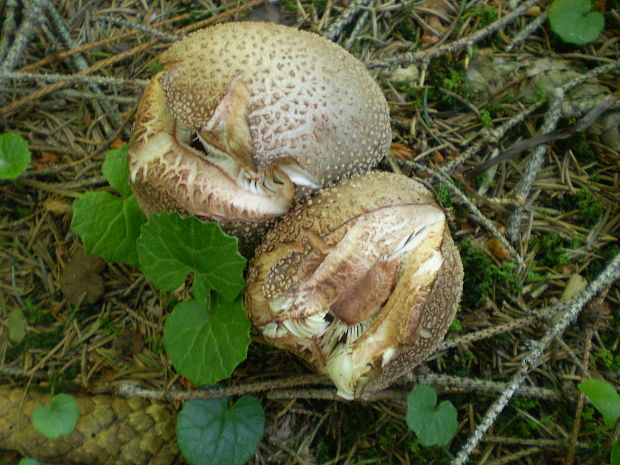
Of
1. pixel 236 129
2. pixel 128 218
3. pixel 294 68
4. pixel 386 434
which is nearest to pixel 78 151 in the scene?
pixel 128 218

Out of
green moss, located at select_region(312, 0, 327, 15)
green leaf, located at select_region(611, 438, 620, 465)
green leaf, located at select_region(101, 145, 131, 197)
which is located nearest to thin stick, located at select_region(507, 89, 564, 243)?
green leaf, located at select_region(611, 438, 620, 465)

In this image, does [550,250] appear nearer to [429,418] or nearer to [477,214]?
[477,214]

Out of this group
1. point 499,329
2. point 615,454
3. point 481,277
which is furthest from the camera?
point 481,277

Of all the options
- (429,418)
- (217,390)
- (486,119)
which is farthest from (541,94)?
(217,390)

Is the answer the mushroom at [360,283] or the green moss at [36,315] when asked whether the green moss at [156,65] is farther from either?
the green moss at [36,315]

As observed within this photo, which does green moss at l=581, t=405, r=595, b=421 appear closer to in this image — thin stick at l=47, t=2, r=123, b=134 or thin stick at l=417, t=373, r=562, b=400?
thin stick at l=417, t=373, r=562, b=400

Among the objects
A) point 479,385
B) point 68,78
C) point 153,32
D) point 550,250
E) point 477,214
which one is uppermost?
point 153,32
